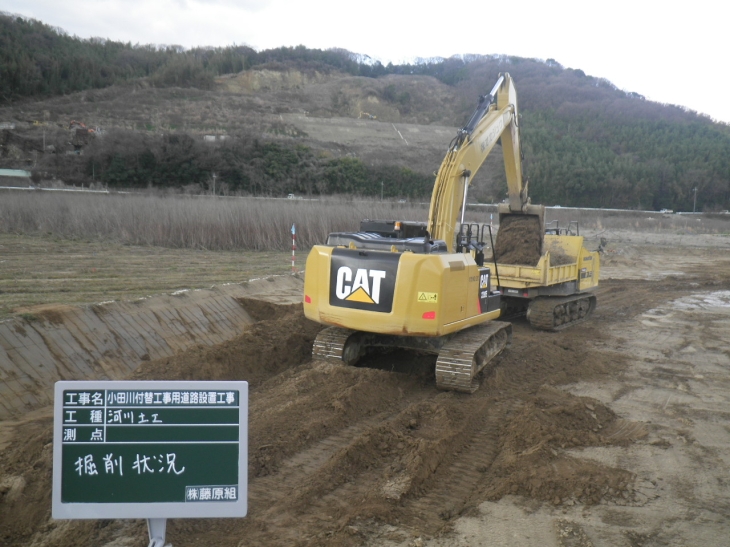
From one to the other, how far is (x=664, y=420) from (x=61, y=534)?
553 cm

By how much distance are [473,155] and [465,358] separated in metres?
3.28

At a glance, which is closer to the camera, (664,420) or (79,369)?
(664,420)

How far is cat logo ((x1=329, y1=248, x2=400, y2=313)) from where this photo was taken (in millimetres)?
6820

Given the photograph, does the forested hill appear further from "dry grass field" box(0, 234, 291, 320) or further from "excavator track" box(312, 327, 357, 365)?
"excavator track" box(312, 327, 357, 365)

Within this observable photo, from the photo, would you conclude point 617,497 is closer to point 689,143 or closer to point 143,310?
point 143,310

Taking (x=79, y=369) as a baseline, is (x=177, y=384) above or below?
above

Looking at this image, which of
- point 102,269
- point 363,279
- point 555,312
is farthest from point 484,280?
point 102,269

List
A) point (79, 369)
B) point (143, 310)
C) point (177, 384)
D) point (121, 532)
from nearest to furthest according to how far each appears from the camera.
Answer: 1. point (177, 384)
2. point (121, 532)
3. point (79, 369)
4. point (143, 310)

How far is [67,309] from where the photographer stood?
7613mm

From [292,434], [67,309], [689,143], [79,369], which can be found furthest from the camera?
[689,143]

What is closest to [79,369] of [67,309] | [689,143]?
[67,309]

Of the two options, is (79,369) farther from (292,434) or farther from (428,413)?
(428,413)

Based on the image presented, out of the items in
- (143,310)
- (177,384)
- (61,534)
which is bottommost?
(61,534)

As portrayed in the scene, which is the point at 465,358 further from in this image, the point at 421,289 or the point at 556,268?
the point at 556,268
